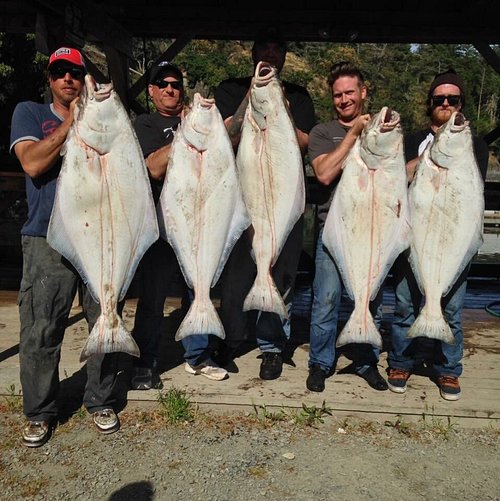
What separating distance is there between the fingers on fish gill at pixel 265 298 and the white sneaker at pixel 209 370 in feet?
2.66

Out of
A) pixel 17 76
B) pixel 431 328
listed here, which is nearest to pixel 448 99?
pixel 431 328

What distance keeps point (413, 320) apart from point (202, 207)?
168 centimetres

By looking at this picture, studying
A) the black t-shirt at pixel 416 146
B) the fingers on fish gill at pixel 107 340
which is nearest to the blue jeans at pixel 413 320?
the black t-shirt at pixel 416 146

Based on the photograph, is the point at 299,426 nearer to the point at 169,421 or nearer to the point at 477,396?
the point at 169,421

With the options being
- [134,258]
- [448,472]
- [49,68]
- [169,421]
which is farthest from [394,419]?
[49,68]

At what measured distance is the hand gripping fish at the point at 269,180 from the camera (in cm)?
318

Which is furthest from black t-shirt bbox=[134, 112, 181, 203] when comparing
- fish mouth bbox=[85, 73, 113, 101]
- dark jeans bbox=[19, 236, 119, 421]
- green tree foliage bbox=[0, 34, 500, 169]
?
green tree foliage bbox=[0, 34, 500, 169]

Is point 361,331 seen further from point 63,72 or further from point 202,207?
point 63,72

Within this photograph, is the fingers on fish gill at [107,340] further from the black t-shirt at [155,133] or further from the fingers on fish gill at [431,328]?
the fingers on fish gill at [431,328]

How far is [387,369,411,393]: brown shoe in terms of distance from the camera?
12.3 ft

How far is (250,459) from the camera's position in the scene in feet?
10.0

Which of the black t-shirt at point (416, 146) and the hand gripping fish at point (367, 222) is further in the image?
the black t-shirt at point (416, 146)

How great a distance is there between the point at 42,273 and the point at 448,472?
2.60 meters

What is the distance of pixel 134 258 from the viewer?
125 inches
